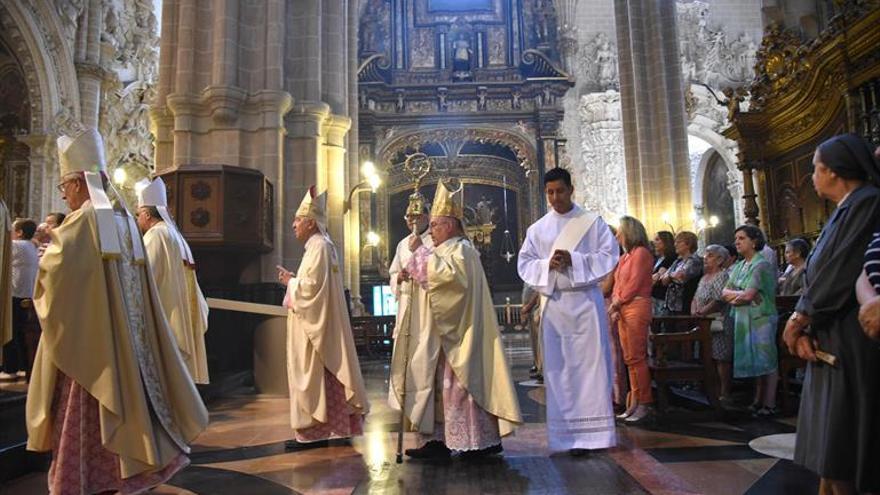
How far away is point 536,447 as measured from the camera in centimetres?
438

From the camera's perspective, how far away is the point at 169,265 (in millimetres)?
5434

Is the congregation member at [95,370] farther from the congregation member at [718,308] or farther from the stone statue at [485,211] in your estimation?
the stone statue at [485,211]

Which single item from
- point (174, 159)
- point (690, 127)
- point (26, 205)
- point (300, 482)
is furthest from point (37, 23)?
point (690, 127)

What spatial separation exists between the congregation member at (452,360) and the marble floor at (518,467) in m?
0.18

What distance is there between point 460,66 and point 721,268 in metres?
17.2

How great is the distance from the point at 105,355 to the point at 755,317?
15.1 ft

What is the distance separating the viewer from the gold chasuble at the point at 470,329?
12.9ft

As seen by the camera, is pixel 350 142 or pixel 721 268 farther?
pixel 350 142

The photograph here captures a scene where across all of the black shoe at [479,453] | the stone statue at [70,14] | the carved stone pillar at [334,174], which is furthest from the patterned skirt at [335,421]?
the stone statue at [70,14]

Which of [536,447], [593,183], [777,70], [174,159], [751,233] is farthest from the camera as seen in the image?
[593,183]

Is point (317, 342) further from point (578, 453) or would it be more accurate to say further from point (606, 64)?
point (606, 64)

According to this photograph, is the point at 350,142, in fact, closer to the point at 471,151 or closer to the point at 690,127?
the point at 471,151

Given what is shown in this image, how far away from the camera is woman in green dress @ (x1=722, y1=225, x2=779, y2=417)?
4.97 meters

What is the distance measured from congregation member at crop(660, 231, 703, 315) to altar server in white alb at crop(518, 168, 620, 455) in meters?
1.68
